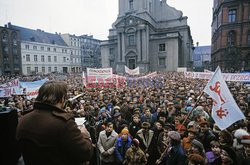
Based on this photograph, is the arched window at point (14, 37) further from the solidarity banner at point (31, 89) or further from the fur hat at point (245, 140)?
the fur hat at point (245, 140)

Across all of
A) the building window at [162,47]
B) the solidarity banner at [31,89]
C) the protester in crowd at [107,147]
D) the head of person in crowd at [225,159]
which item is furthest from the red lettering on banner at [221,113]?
the building window at [162,47]

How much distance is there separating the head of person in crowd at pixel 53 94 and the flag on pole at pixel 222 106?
4.53m

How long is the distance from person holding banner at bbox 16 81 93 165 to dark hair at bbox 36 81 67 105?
5 centimetres

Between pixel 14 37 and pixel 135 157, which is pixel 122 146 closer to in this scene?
pixel 135 157

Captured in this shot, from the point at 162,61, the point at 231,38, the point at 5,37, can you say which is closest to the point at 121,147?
the point at 231,38

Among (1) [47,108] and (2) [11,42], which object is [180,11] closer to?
(2) [11,42]

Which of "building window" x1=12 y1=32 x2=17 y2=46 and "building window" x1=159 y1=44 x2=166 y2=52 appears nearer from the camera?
"building window" x1=159 y1=44 x2=166 y2=52

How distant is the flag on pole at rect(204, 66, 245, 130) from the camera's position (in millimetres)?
4566

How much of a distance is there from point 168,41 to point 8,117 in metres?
48.2

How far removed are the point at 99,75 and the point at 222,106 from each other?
984cm

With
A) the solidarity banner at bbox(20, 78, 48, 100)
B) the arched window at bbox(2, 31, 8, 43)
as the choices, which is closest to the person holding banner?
the solidarity banner at bbox(20, 78, 48, 100)

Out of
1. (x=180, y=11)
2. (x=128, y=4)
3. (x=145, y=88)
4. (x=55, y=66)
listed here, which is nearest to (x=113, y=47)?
(x=128, y=4)

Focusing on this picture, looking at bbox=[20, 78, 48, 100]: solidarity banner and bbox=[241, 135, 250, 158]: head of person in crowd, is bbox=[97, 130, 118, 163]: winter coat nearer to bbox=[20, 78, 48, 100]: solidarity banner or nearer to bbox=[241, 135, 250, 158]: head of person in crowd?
bbox=[241, 135, 250, 158]: head of person in crowd

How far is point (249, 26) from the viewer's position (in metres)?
34.2
